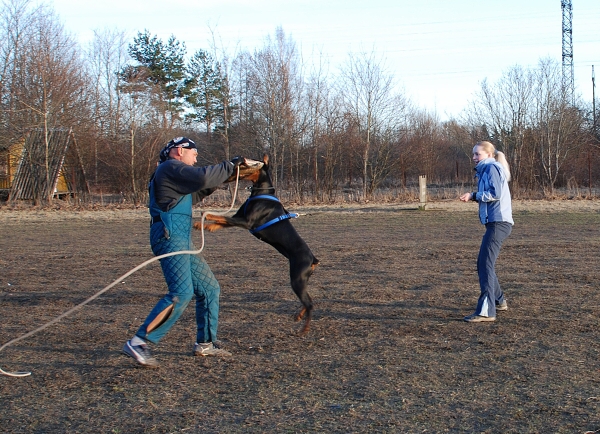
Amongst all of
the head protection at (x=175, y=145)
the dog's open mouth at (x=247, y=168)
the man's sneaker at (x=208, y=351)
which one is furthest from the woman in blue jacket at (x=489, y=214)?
the head protection at (x=175, y=145)

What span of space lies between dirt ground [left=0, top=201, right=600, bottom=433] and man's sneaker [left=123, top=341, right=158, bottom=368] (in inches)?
4.0

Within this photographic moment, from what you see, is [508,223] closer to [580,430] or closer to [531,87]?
[580,430]

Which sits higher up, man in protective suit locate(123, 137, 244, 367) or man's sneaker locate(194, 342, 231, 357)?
man in protective suit locate(123, 137, 244, 367)

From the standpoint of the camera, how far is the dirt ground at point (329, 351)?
3.78 metres

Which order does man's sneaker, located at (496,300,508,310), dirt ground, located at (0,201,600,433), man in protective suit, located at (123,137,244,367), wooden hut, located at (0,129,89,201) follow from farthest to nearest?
wooden hut, located at (0,129,89,201)
man's sneaker, located at (496,300,508,310)
man in protective suit, located at (123,137,244,367)
dirt ground, located at (0,201,600,433)

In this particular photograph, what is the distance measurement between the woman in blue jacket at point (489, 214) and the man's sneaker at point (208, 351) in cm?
249

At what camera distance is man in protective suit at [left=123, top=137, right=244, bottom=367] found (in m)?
4.66

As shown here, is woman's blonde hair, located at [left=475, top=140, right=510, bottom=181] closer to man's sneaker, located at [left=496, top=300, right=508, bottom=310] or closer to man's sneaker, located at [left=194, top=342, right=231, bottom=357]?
man's sneaker, located at [left=496, top=300, right=508, bottom=310]

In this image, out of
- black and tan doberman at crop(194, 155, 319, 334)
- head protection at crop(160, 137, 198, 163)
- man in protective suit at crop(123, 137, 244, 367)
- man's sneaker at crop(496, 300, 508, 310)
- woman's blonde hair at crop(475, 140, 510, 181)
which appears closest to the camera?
man in protective suit at crop(123, 137, 244, 367)

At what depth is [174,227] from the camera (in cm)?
477

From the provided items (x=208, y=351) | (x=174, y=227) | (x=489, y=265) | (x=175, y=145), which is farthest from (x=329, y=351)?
(x=175, y=145)

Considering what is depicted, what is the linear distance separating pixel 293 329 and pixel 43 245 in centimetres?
909

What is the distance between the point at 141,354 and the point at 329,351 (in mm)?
1534

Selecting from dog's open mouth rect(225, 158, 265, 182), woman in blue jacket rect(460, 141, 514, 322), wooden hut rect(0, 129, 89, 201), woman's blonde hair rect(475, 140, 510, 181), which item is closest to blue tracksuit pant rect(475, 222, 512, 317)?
woman in blue jacket rect(460, 141, 514, 322)
